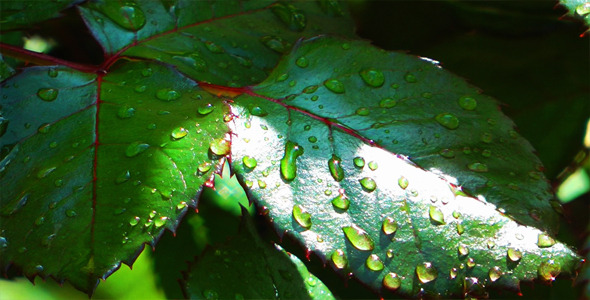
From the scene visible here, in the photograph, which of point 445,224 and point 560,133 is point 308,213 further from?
point 560,133

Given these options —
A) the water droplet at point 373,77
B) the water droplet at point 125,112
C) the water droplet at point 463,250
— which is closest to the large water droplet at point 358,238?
the water droplet at point 463,250

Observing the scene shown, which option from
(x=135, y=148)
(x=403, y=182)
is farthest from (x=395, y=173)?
(x=135, y=148)

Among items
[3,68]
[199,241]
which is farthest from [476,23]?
[3,68]

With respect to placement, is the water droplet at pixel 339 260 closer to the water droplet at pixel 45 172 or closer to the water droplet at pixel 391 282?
the water droplet at pixel 391 282

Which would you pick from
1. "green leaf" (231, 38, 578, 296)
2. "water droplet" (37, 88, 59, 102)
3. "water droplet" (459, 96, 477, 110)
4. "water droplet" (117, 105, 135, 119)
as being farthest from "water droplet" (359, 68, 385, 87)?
"water droplet" (37, 88, 59, 102)

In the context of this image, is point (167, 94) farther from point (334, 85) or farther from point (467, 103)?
point (467, 103)

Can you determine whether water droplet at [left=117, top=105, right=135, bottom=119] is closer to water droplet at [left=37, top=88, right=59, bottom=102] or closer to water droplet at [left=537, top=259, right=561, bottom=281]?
water droplet at [left=37, top=88, right=59, bottom=102]
